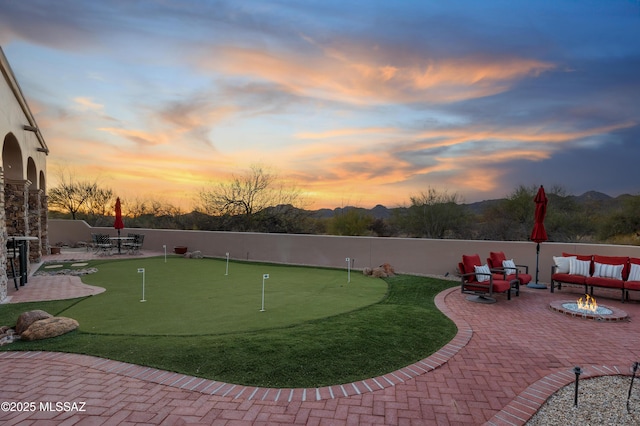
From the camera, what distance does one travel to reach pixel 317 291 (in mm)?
7305

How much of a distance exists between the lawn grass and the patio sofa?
4266 mm

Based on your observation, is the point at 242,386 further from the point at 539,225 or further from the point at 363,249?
the point at 363,249

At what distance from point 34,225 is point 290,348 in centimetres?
1249

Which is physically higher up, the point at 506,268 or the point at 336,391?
the point at 506,268

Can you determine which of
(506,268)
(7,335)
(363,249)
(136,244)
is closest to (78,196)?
(136,244)

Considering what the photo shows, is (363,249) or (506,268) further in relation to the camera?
(363,249)

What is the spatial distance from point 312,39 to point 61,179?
73.1 ft

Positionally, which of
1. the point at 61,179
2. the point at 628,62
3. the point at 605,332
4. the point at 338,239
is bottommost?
the point at 605,332

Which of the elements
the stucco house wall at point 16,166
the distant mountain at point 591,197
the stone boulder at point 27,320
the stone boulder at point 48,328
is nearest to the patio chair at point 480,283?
the stone boulder at point 48,328

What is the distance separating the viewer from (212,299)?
6402 mm

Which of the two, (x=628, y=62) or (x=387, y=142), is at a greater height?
(x=628, y=62)

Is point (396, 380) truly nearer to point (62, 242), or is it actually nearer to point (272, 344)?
point (272, 344)

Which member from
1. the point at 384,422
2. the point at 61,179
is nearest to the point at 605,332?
the point at 384,422

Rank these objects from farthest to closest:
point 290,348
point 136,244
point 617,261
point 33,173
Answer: point 136,244
point 33,173
point 617,261
point 290,348
